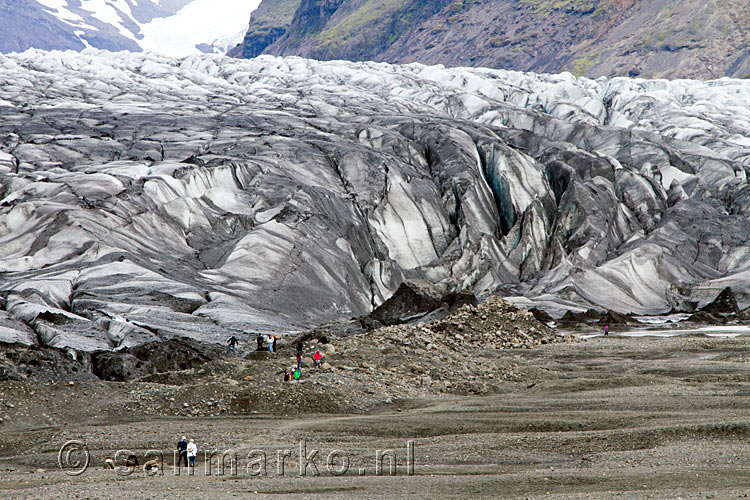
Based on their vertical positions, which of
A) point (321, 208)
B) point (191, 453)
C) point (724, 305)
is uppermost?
point (321, 208)

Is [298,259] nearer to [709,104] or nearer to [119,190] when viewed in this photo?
[119,190]

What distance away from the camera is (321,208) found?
76.6 m

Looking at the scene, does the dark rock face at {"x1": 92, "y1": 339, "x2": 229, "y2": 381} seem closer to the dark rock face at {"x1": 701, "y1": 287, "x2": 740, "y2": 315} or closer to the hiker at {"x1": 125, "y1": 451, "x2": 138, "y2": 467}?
the hiker at {"x1": 125, "y1": 451, "x2": 138, "y2": 467}

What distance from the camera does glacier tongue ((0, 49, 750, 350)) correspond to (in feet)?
189

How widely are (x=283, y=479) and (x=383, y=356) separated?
59.4 ft

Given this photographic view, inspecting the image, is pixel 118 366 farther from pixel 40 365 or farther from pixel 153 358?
pixel 40 365

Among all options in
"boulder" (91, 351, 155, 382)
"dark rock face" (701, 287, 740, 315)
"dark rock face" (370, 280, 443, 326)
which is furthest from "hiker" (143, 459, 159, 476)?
"dark rock face" (701, 287, 740, 315)

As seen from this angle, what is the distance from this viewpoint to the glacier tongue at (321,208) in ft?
189

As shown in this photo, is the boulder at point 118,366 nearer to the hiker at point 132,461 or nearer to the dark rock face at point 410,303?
the hiker at point 132,461

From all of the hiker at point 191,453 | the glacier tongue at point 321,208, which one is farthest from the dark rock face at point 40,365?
the hiker at point 191,453

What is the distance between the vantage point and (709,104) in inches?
5472

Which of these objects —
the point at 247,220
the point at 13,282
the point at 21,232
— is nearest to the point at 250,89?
the point at 247,220

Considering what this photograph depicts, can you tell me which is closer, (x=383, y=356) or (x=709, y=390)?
(x=709, y=390)

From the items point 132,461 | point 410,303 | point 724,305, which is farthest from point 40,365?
point 724,305
